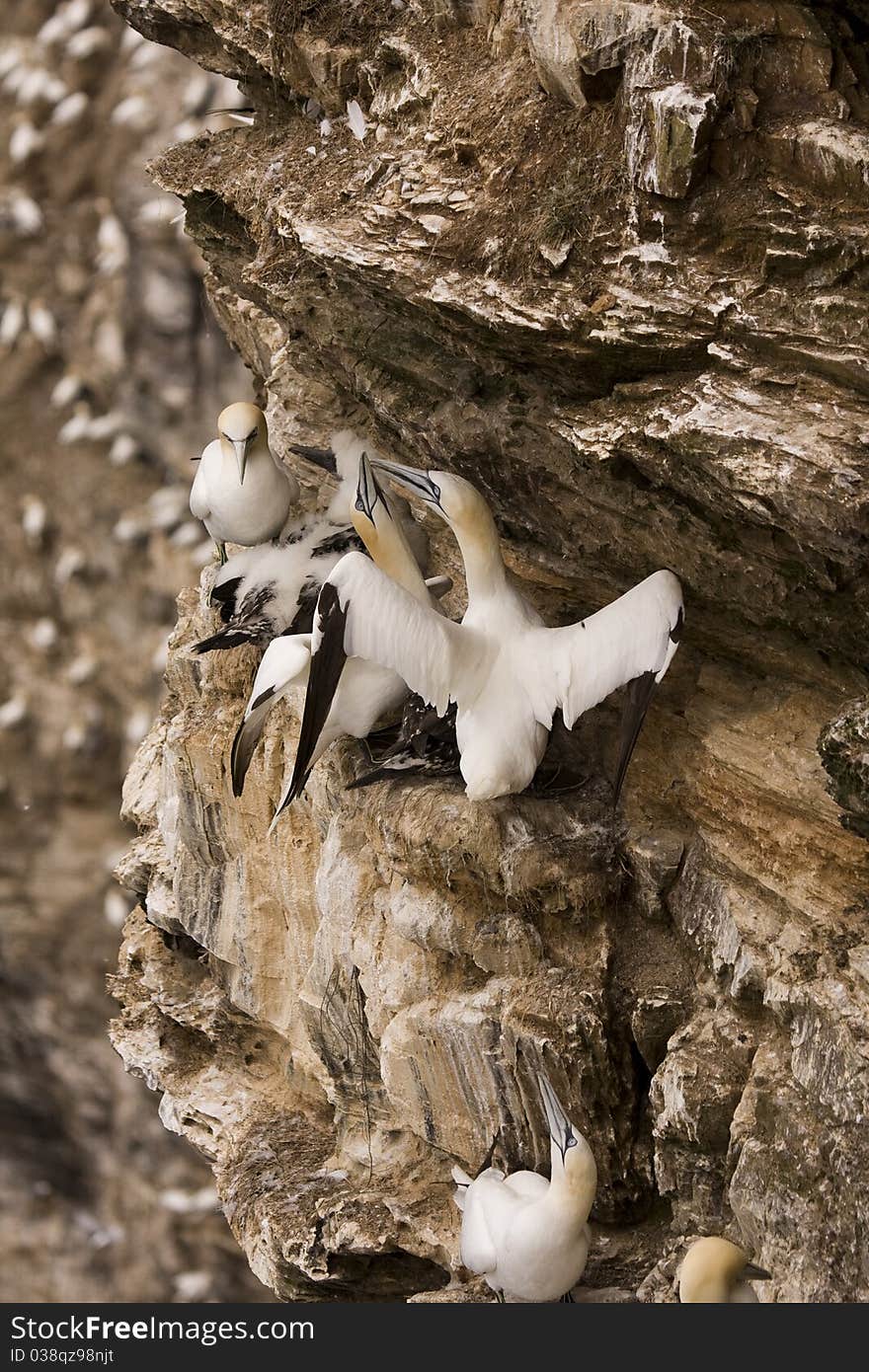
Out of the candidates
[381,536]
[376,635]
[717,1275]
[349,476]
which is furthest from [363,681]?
[717,1275]

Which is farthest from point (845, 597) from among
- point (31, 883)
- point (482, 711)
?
point (31, 883)

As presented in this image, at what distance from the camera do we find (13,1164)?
48.0 feet

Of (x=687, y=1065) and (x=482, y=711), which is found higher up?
(x=482, y=711)

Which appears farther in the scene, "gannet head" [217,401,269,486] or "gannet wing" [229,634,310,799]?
"gannet head" [217,401,269,486]

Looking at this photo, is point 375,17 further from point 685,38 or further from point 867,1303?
point 867,1303

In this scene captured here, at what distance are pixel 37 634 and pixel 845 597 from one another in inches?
470

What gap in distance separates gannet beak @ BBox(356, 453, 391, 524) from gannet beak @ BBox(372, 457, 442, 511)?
2.5 inches

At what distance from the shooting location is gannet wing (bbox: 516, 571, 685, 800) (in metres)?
4.37

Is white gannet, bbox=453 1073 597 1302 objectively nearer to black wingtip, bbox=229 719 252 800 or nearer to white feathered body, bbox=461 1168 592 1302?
white feathered body, bbox=461 1168 592 1302

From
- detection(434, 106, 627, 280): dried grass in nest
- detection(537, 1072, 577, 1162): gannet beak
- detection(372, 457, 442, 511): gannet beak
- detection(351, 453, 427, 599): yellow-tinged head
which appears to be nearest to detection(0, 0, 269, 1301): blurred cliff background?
detection(351, 453, 427, 599): yellow-tinged head

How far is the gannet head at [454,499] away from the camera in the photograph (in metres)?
4.73

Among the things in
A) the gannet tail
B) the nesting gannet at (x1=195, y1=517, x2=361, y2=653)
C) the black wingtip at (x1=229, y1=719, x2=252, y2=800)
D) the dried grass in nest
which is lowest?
the gannet tail

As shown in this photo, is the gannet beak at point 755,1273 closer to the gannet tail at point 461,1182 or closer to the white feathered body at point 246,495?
the gannet tail at point 461,1182

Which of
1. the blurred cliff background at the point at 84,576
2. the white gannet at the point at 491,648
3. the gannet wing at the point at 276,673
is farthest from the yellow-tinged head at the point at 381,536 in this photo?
the blurred cliff background at the point at 84,576
